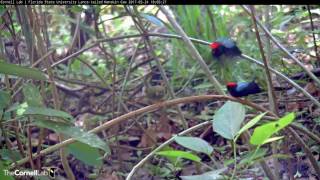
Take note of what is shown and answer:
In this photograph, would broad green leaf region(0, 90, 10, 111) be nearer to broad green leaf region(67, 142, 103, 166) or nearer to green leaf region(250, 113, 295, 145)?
broad green leaf region(67, 142, 103, 166)

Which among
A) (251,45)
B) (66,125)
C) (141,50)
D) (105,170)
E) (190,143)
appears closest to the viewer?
(190,143)

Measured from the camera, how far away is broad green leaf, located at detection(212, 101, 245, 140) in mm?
795

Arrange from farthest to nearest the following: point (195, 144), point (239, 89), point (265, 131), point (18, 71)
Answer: point (239, 89) → point (18, 71) → point (195, 144) → point (265, 131)

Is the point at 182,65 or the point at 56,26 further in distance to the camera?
the point at 56,26

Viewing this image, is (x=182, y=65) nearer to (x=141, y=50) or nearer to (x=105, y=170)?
(x=141, y=50)

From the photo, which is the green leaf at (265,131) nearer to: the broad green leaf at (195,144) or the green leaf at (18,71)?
the broad green leaf at (195,144)

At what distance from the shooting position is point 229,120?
0.82 metres

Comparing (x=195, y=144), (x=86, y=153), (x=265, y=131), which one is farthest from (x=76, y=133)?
(x=265, y=131)

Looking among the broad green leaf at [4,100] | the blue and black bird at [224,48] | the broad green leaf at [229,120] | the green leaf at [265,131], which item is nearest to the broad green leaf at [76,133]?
the broad green leaf at [4,100]

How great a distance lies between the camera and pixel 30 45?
1221mm

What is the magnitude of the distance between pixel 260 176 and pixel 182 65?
890 millimetres

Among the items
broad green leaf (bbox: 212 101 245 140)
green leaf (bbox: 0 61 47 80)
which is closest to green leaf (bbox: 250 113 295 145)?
broad green leaf (bbox: 212 101 245 140)

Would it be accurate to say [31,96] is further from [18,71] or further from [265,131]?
[265,131]

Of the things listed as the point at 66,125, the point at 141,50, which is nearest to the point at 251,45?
the point at 141,50
